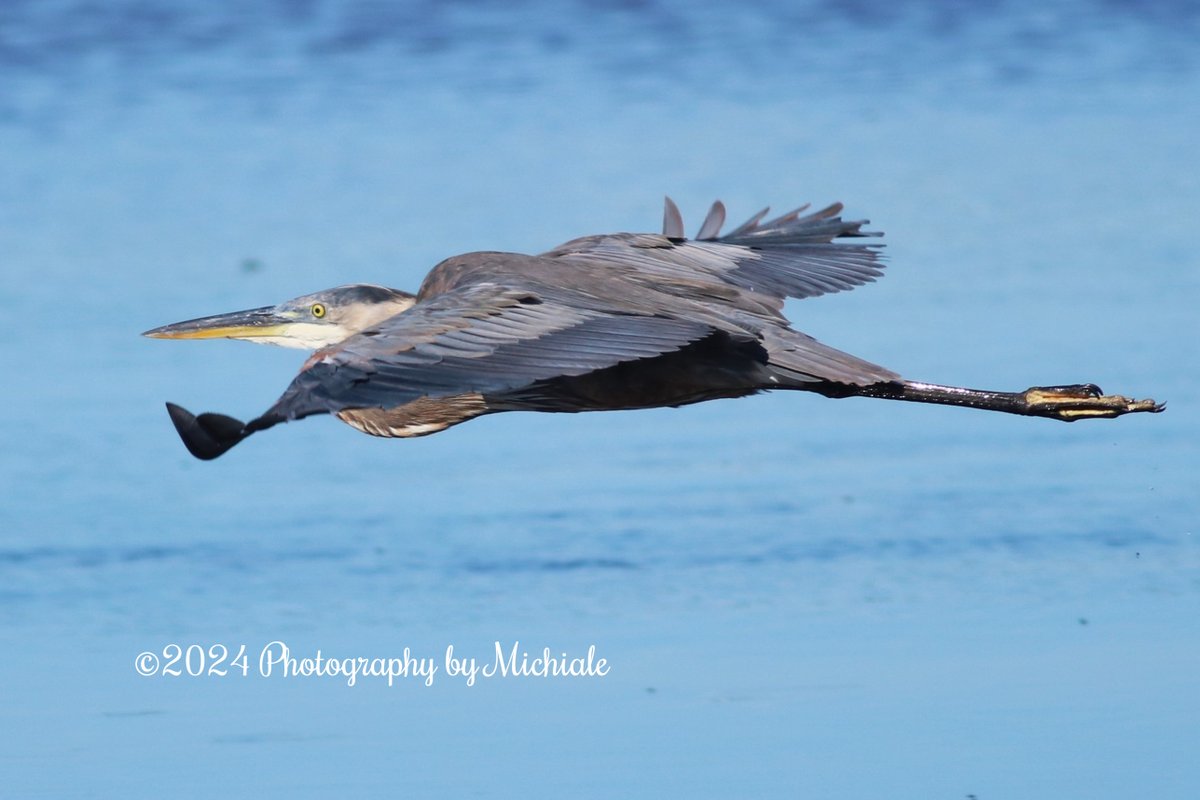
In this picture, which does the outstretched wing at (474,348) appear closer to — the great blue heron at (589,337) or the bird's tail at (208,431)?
the great blue heron at (589,337)

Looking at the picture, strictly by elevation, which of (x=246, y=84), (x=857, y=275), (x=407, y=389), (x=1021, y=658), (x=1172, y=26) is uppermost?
(x=1172, y=26)

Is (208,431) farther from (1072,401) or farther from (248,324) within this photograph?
(1072,401)

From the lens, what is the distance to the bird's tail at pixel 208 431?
197 inches

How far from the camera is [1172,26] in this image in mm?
15273

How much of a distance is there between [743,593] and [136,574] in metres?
2.00

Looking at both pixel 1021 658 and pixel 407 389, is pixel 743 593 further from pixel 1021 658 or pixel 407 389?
pixel 407 389

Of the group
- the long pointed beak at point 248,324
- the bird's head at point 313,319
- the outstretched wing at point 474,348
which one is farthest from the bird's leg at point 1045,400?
the long pointed beak at point 248,324

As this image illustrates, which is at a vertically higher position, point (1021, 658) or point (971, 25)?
point (971, 25)

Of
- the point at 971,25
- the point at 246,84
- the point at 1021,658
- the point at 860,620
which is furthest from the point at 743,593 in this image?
the point at 971,25

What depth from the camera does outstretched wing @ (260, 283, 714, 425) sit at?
16.9ft

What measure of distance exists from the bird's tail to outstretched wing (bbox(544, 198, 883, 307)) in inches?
74.0

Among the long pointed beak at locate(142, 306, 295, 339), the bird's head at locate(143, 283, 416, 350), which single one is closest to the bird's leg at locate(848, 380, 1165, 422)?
the bird's head at locate(143, 283, 416, 350)

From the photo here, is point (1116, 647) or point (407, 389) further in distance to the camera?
point (1116, 647)

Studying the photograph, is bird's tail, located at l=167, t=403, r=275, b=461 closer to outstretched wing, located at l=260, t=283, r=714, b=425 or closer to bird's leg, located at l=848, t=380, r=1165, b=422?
outstretched wing, located at l=260, t=283, r=714, b=425
